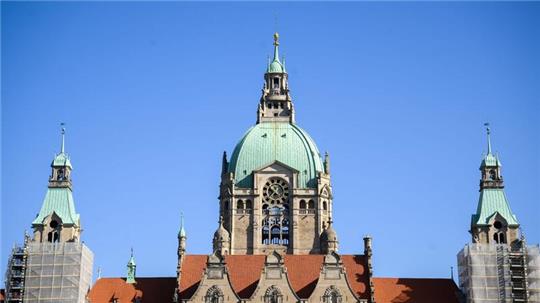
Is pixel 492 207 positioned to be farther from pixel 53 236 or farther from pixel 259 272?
pixel 53 236

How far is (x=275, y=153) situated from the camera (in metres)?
119

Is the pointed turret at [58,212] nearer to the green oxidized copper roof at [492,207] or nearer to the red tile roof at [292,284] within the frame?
the red tile roof at [292,284]

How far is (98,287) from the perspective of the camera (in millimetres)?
108875

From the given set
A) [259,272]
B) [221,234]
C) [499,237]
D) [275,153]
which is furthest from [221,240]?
[499,237]

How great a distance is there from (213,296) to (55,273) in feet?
43.3

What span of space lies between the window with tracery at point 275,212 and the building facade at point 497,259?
15844 mm

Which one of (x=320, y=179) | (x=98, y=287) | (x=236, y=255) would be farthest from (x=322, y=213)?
(x=98, y=287)

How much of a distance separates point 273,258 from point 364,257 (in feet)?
28.2

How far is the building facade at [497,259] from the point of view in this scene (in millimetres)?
105938

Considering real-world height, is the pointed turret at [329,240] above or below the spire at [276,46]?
below

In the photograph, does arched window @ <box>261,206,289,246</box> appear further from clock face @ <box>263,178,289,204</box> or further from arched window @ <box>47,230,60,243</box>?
arched window @ <box>47,230,60,243</box>

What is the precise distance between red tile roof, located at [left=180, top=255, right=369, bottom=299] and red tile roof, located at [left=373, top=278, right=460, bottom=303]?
1.96m

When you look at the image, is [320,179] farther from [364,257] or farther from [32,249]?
[32,249]

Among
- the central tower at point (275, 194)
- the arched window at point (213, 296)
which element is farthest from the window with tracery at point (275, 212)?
the arched window at point (213, 296)
